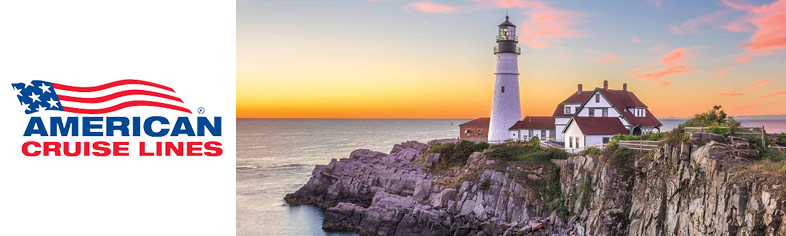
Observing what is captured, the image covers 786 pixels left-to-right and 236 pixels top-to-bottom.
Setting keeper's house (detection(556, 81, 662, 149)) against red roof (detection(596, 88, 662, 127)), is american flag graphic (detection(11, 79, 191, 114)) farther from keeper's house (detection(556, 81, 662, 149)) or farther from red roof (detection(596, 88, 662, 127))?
red roof (detection(596, 88, 662, 127))

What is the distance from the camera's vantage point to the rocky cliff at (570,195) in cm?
1698

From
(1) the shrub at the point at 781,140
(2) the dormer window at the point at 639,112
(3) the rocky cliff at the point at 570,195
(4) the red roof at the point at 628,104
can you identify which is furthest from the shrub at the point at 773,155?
(2) the dormer window at the point at 639,112

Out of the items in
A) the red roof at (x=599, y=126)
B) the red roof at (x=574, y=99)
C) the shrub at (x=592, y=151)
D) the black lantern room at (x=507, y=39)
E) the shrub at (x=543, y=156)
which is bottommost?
the shrub at (x=543, y=156)

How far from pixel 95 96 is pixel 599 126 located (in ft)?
102

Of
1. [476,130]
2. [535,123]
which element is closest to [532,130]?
[535,123]

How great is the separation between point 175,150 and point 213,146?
637 mm

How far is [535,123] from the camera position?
148 feet

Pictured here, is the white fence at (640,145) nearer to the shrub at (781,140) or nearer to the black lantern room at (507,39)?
the shrub at (781,140)

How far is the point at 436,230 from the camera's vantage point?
1096 inches

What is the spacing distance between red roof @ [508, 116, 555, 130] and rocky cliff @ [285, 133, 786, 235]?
743 cm

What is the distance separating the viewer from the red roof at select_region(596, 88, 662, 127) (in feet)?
130

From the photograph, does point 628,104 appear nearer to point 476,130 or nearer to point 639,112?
point 639,112

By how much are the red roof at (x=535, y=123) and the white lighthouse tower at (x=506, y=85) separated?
0.56 m

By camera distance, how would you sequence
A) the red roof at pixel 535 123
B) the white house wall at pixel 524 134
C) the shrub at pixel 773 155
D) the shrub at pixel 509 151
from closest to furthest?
the shrub at pixel 773 155 < the shrub at pixel 509 151 < the white house wall at pixel 524 134 < the red roof at pixel 535 123
